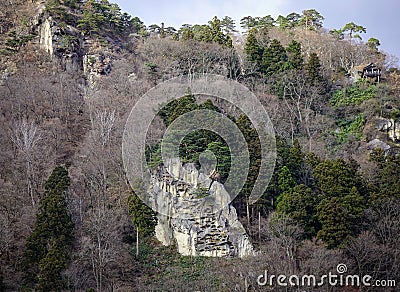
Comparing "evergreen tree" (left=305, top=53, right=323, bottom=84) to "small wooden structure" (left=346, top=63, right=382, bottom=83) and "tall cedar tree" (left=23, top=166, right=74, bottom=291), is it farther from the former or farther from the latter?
"tall cedar tree" (left=23, top=166, right=74, bottom=291)

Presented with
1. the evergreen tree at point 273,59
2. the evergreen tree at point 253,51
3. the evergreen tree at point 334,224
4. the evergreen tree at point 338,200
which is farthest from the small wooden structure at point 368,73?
the evergreen tree at point 334,224

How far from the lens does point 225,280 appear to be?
18125 millimetres

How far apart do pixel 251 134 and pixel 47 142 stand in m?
11.4

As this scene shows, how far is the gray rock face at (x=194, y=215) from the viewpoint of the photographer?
20.4 metres

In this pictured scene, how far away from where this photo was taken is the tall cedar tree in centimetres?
1683

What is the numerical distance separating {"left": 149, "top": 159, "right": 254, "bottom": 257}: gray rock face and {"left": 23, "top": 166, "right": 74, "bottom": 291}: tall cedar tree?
4.55 m

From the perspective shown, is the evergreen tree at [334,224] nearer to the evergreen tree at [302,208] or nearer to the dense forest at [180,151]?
the dense forest at [180,151]

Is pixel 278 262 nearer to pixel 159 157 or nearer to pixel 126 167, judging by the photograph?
pixel 159 157

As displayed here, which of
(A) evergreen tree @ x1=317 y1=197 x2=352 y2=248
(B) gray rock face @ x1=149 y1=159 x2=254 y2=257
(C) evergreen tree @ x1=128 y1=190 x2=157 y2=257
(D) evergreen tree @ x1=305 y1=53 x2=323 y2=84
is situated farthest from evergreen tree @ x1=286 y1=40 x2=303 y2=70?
(C) evergreen tree @ x1=128 y1=190 x2=157 y2=257

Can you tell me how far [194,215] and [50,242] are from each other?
651cm

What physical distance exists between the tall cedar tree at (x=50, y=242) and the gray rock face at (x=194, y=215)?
455 cm

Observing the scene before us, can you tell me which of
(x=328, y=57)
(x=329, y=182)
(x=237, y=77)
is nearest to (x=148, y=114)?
(x=237, y=77)

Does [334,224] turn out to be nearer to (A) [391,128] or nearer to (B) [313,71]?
(A) [391,128]

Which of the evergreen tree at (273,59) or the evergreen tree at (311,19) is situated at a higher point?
the evergreen tree at (311,19)
